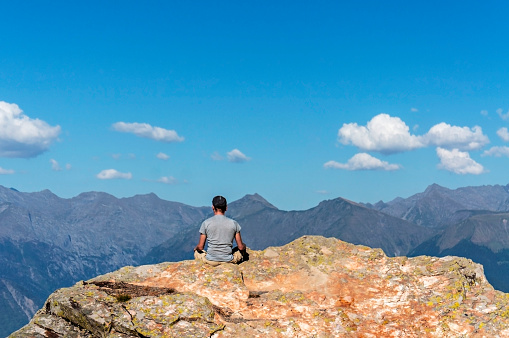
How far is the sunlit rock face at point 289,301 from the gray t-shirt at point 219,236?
82 centimetres

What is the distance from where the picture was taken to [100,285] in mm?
17031

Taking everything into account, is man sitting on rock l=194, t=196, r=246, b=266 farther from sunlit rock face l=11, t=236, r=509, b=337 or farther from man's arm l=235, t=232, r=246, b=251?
sunlit rock face l=11, t=236, r=509, b=337

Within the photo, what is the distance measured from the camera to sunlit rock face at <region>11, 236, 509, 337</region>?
14078 mm

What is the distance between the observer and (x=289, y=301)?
1658 cm

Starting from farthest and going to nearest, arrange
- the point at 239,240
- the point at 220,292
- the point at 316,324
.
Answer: the point at 239,240 < the point at 220,292 < the point at 316,324

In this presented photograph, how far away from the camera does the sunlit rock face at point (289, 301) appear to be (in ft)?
46.2

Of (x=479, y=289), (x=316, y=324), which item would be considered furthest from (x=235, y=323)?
(x=479, y=289)

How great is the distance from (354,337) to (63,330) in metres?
9.62

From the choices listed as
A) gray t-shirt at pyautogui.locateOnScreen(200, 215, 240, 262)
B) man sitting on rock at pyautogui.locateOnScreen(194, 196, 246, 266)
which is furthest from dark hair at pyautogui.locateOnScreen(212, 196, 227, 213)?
gray t-shirt at pyautogui.locateOnScreen(200, 215, 240, 262)

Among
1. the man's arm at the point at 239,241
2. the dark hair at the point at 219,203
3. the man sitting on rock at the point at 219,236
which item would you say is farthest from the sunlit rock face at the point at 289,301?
the dark hair at the point at 219,203

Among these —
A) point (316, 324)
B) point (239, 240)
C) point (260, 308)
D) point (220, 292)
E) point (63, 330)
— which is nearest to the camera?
point (63, 330)

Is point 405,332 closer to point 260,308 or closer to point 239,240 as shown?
point 260,308

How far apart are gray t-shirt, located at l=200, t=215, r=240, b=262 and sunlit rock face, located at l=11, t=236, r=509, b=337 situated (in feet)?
2.69

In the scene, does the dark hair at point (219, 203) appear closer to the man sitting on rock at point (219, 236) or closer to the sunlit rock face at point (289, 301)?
the man sitting on rock at point (219, 236)
